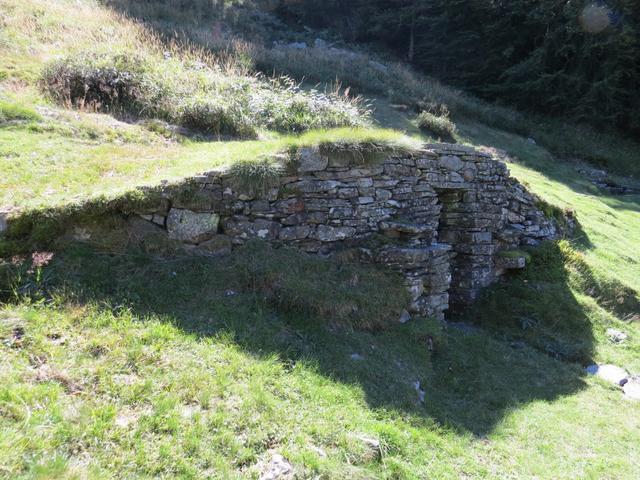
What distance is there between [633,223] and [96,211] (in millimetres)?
14704

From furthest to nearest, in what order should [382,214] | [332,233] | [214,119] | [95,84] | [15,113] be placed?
[95,84]
[214,119]
[15,113]
[382,214]
[332,233]

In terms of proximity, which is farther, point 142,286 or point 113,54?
point 113,54

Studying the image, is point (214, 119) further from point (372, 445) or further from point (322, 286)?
point (372, 445)

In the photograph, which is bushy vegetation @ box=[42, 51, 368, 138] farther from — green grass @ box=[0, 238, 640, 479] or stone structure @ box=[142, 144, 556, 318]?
green grass @ box=[0, 238, 640, 479]

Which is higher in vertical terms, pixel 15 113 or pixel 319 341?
pixel 15 113

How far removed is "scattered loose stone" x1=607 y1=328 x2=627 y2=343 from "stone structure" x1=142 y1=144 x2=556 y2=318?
190 cm

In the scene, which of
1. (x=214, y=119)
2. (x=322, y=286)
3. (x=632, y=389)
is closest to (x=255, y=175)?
(x=322, y=286)

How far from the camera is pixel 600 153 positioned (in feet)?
71.0

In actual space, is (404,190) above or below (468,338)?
above

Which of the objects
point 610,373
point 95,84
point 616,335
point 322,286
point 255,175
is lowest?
point 610,373

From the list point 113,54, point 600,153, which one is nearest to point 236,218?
point 113,54

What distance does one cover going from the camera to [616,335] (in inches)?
312

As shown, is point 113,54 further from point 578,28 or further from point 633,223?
point 578,28

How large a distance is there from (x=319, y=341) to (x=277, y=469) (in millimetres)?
1967
